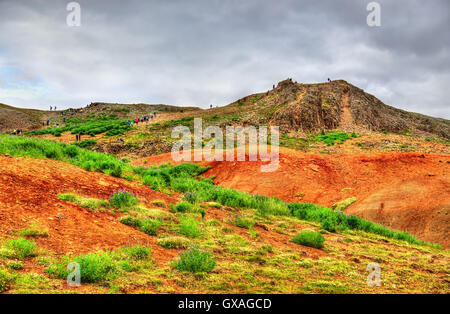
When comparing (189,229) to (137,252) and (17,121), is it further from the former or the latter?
(17,121)

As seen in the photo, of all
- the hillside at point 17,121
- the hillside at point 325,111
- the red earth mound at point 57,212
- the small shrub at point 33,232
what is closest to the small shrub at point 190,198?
the red earth mound at point 57,212

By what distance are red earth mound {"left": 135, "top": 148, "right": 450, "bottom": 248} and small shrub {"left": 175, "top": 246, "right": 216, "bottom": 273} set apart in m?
9.31

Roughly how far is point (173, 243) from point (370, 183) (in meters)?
14.0

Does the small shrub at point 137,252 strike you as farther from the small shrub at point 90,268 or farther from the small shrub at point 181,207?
the small shrub at point 181,207

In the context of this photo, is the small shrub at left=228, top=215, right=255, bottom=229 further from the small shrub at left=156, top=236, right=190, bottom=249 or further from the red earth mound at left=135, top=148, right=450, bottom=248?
the red earth mound at left=135, top=148, right=450, bottom=248

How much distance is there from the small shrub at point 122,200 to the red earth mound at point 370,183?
10.2 meters

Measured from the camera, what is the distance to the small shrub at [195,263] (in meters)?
4.50

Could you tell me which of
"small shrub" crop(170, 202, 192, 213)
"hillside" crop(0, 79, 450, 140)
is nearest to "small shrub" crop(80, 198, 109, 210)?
"small shrub" crop(170, 202, 192, 213)

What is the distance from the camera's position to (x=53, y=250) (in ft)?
14.1

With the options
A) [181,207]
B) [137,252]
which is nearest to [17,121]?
[181,207]

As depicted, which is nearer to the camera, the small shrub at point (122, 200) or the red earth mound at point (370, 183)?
the small shrub at point (122, 200)

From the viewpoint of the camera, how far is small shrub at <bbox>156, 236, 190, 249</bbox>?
5.57 metres

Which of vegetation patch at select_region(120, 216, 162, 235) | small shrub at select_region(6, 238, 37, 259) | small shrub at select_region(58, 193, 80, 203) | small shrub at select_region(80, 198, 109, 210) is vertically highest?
small shrub at select_region(58, 193, 80, 203)
